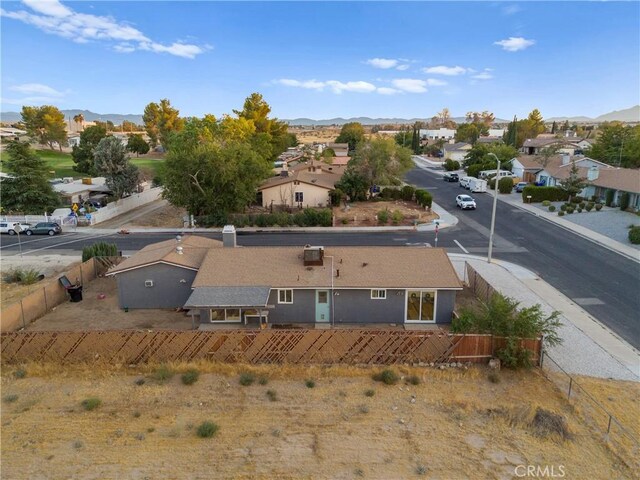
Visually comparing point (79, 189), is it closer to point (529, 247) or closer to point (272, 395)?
point (272, 395)

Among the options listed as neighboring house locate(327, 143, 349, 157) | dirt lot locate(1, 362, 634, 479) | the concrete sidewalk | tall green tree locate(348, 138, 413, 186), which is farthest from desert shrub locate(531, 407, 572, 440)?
neighboring house locate(327, 143, 349, 157)

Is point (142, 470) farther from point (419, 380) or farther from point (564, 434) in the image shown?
point (564, 434)

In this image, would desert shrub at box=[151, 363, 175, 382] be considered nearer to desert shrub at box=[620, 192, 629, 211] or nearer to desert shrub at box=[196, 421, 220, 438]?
desert shrub at box=[196, 421, 220, 438]

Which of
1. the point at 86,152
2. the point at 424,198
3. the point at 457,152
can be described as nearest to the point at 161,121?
the point at 86,152

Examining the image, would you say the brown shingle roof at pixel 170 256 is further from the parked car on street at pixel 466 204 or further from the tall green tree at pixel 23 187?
the parked car on street at pixel 466 204

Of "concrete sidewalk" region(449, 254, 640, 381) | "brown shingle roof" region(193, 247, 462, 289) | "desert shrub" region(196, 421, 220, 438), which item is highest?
"brown shingle roof" region(193, 247, 462, 289)

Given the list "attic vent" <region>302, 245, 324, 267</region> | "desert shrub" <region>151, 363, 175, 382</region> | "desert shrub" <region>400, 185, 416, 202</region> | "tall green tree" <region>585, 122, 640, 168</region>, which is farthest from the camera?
"tall green tree" <region>585, 122, 640, 168</region>
